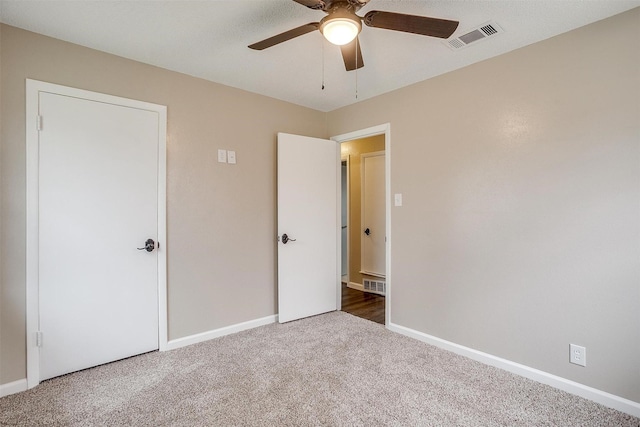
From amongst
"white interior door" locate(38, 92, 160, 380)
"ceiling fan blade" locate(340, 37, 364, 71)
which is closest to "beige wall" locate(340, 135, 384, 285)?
"ceiling fan blade" locate(340, 37, 364, 71)

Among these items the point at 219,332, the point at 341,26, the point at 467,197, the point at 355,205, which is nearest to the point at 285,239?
the point at 219,332

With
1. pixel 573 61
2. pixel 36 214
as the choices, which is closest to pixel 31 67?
pixel 36 214

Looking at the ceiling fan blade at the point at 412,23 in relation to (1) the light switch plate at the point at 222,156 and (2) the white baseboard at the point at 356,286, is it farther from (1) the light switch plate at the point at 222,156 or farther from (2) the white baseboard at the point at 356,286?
(2) the white baseboard at the point at 356,286

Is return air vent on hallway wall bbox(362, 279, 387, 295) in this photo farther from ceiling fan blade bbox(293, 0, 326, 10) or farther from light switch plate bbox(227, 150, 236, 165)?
ceiling fan blade bbox(293, 0, 326, 10)

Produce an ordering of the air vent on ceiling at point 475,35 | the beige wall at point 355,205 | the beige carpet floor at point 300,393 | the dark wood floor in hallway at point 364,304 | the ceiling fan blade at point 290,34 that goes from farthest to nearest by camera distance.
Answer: the beige wall at point 355,205
the dark wood floor in hallway at point 364,304
the air vent on ceiling at point 475,35
the beige carpet floor at point 300,393
the ceiling fan blade at point 290,34

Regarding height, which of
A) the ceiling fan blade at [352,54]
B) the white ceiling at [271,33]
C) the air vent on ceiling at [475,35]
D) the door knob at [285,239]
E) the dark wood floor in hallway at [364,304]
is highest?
the white ceiling at [271,33]

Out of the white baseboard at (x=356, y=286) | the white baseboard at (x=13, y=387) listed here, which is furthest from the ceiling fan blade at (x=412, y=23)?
the white baseboard at (x=356, y=286)

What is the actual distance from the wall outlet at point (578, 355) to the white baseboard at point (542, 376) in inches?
5.6

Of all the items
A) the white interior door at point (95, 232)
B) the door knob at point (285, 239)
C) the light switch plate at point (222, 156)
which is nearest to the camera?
the white interior door at point (95, 232)

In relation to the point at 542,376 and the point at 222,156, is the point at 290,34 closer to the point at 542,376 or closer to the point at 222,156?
the point at 222,156

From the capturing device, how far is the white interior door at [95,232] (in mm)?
2246

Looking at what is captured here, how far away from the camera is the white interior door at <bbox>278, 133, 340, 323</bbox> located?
11.1ft

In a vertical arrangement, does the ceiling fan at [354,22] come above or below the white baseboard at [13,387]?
above

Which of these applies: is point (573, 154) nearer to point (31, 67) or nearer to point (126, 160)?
point (126, 160)
